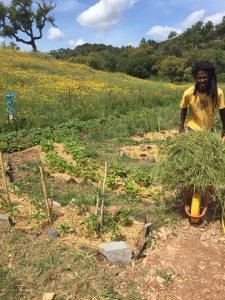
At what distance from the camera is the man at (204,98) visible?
3447mm

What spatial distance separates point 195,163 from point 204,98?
106 cm

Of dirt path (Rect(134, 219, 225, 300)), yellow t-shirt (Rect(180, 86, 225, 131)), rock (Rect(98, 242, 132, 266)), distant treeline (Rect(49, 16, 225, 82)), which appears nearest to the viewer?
dirt path (Rect(134, 219, 225, 300))

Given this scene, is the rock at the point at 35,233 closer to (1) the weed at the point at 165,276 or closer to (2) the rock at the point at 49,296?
(2) the rock at the point at 49,296

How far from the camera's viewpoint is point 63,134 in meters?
7.05

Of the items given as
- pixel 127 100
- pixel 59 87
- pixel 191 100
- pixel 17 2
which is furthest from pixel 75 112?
pixel 17 2

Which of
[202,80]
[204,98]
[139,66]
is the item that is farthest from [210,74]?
[139,66]

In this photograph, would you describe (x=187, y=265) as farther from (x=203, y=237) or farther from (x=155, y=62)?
(x=155, y=62)

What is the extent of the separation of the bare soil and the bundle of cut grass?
518mm

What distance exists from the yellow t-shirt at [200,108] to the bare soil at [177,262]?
124 cm

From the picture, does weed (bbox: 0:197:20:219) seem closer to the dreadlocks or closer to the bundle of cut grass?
the bundle of cut grass

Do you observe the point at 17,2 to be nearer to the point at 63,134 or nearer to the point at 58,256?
the point at 63,134

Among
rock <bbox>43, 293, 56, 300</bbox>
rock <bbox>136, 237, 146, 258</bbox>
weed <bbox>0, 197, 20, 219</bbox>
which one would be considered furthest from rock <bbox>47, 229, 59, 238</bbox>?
rock <bbox>136, 237, 146, 258</bbox>

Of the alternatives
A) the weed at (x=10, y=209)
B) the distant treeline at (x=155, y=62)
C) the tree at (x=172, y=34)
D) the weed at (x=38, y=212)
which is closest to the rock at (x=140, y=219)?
the weed at (x=38, y=212)

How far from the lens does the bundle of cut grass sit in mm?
2988
